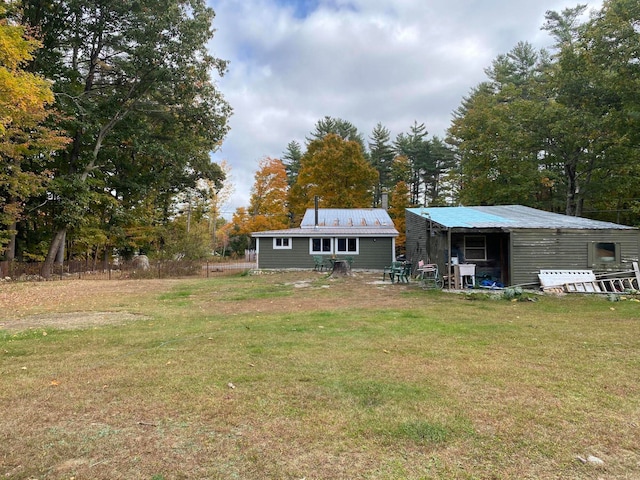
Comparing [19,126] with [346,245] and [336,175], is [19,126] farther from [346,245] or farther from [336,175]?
[336,175]

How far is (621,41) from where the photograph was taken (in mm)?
15250

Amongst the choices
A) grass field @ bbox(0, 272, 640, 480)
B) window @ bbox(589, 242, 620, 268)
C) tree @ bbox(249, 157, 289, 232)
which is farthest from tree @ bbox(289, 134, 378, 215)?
grass field @ bbox(0, 272, 640, 480)

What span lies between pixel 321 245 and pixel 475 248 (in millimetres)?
8874

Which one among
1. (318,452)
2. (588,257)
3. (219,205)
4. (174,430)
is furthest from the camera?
(219,205)

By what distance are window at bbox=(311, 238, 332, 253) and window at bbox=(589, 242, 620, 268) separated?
12.4 meters

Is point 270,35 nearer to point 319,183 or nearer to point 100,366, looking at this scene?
point 100,366

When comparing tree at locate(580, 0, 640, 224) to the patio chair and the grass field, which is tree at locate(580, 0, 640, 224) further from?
the grass field

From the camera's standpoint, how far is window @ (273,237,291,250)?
21.7 m

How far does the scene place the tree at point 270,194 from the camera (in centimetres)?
3469

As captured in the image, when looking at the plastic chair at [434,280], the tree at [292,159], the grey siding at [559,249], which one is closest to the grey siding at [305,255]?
the plastic chair at [434,280]

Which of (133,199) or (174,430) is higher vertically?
(133,199)

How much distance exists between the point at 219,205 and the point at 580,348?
1439 inches

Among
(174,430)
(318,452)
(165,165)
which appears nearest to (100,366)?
(174,430)

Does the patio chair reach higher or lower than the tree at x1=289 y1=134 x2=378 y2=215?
lower
